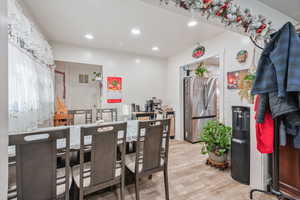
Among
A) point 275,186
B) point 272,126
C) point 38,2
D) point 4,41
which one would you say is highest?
point 38,2

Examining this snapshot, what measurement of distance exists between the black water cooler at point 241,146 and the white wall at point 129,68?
2762 mm

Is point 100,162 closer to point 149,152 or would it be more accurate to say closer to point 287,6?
point 149,152

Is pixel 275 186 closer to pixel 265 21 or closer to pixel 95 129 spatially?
pixel 265 21

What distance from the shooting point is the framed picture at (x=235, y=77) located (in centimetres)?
242

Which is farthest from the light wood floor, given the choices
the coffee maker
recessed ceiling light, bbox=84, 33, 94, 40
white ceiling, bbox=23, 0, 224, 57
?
recessed ceiling light, bbox=84, 33, 94, 40

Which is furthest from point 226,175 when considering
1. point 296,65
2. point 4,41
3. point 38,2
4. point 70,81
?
point 70,81

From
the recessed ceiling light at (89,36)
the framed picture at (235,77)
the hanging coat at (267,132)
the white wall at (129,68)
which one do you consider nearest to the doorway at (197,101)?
the white wall at (129,68)

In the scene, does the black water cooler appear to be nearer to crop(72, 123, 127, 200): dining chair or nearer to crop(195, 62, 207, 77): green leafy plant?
crop(72, 123, 127, 200): dining chair

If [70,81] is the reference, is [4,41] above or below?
below

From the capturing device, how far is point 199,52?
333 centimetres

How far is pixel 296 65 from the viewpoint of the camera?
Answer: 1.18 metres

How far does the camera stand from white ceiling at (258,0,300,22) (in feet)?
5.60

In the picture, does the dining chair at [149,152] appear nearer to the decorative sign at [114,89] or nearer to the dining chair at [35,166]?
the dining chair at [35,166]

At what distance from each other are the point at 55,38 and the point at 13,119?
2321mm
